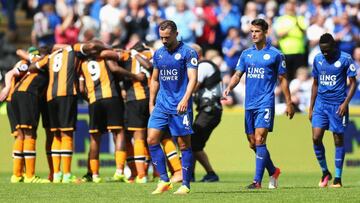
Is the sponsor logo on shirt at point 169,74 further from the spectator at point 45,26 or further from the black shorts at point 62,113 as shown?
the spectator at point 45,26

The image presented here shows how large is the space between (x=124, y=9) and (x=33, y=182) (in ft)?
32.8

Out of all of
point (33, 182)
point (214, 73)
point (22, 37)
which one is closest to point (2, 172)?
point (33, 182)

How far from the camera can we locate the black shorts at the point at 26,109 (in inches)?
768

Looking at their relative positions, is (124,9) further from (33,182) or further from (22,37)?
(33,182)

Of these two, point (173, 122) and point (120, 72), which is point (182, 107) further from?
point (120, 72)

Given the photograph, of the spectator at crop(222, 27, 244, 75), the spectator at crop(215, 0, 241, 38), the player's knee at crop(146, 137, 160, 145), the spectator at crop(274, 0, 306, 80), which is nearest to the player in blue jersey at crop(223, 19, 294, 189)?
the player's knee at crop(146, 137, 160, 145)

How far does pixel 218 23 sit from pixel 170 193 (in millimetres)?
13618

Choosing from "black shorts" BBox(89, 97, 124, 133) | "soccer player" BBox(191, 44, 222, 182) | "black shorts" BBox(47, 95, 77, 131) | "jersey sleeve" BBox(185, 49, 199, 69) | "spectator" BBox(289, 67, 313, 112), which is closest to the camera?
Result: "jersey sleeve" BBox(185, 49, 199, 69)

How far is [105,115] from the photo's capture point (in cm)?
1956

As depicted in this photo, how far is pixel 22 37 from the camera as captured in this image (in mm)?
30469

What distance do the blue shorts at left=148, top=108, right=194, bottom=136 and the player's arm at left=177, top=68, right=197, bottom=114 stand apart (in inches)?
14.1

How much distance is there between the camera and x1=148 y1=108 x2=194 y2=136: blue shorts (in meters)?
15.4

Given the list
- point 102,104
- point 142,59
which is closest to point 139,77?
point 142,59

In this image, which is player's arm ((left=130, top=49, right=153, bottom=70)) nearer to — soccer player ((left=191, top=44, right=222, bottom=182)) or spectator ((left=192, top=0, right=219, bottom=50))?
soccer player ((left=191, top=44, right=222, bottom=182))
